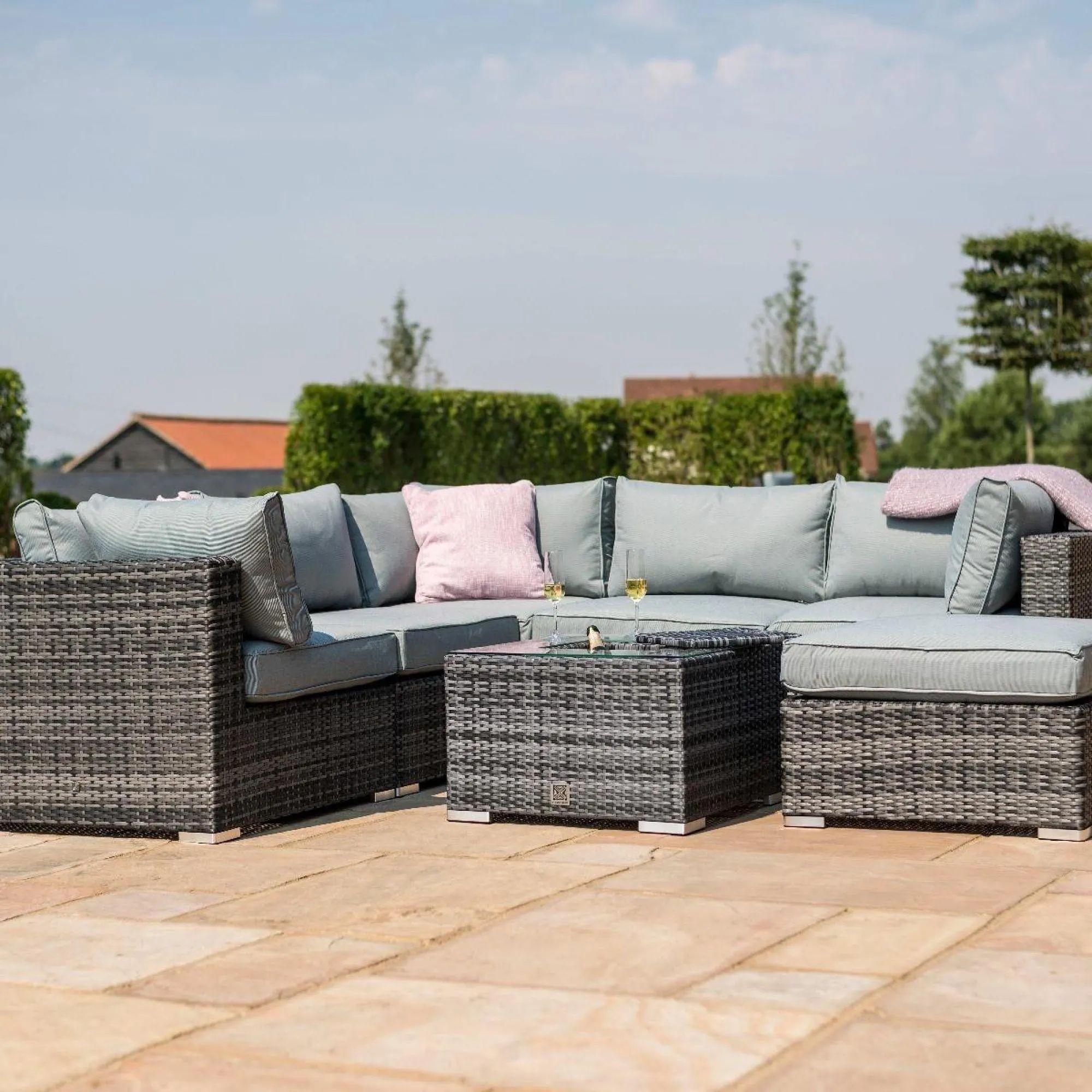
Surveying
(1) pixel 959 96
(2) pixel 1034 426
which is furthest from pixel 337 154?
(2) pixel 1034 426

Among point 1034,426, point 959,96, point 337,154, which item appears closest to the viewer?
point 959,96

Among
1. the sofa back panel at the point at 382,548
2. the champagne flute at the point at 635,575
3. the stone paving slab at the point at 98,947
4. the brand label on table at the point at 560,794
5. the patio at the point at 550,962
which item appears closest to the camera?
the patio at the point at 550,962

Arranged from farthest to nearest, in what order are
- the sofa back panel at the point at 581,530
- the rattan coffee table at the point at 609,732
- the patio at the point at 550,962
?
1. the sofa back panel at the point at 581,530
2. the rattan coffee table at the point at 609,732
3. the patio at the point at 550,962

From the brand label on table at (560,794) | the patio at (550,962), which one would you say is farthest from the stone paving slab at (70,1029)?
the brand label on table at (560,794)

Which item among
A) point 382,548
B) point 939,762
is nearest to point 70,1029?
point 939,762

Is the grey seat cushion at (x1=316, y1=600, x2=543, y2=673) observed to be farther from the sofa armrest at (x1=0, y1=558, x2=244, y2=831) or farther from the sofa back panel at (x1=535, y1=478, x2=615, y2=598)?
the sofa armrest at (x1=0, y1=558, x2=244, y2=831)

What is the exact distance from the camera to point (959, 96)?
1204 cm

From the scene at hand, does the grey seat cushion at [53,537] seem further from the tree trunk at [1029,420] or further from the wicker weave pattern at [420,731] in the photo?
the tree trunk at [1029,420]

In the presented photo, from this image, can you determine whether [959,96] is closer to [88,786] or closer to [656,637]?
[656,637]

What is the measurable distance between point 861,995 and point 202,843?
2.10 metres

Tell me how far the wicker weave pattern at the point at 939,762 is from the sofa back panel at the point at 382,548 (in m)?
2.15

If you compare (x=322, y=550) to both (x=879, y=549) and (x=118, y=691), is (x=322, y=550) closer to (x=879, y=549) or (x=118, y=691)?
(x=118, y=691)

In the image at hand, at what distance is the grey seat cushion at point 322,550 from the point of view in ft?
18.3

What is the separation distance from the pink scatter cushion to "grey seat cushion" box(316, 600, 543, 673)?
0.15m
